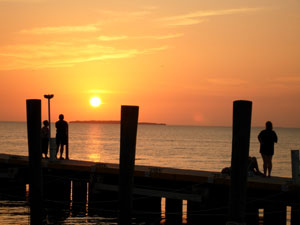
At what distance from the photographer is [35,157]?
12.8 m

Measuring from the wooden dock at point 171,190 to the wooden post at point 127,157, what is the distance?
1894 mm

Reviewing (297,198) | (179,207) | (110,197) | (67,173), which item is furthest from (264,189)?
(67,173)

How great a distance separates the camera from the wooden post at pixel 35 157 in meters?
12.6

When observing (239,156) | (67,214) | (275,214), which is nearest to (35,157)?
(239,156)

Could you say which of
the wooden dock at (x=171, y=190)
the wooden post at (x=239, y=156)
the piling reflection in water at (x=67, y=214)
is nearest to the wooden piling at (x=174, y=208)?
the wooden dock at (x=171, y=190)

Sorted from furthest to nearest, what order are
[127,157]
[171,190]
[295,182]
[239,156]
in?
[171,190] → [295,182] → [127,157] → [239,156]

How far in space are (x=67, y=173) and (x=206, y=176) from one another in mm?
6132

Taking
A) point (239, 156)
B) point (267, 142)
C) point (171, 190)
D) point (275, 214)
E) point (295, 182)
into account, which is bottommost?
point (275, 214)

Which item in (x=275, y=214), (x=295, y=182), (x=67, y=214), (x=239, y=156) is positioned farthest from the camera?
(x=67, y=214)

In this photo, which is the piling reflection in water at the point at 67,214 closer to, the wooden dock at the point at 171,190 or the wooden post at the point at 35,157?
the wooden dock at the point at 171,190

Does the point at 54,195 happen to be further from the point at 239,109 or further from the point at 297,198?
the point at 239,109

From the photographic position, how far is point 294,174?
1509 centimetres

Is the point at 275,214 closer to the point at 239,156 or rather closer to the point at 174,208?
the point at 174,208

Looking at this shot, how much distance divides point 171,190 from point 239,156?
23.7 ft
